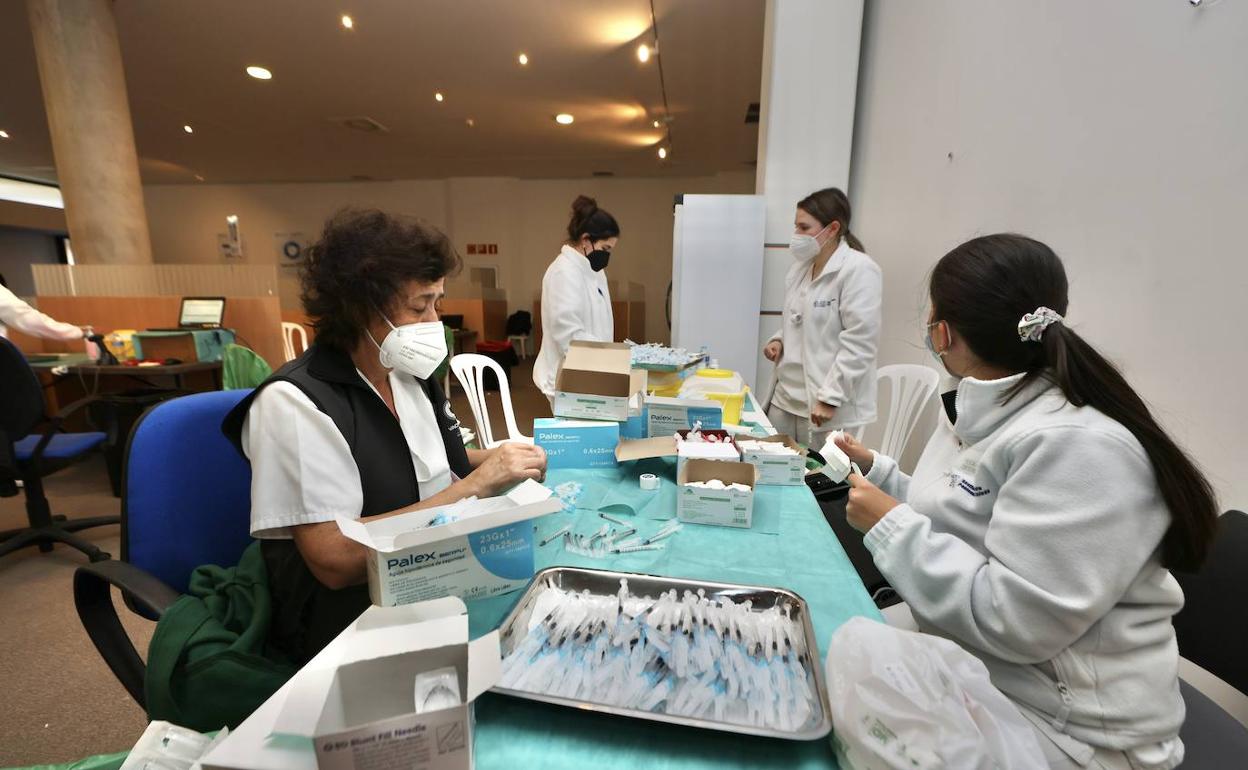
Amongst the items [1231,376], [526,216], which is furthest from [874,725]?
[526,216]

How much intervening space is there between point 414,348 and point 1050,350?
1175mm

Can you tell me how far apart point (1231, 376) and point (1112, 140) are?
2.41 feet

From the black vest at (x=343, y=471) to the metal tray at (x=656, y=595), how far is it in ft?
1.24

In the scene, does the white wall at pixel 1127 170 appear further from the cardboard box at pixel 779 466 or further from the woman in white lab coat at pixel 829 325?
the cardboard box at pixel 779 466

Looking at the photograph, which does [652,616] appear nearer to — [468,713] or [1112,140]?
[468,713]

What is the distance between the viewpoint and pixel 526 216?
30.2 ft

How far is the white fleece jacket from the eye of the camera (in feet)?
2.33

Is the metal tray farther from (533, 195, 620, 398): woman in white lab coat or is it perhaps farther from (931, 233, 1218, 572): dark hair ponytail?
(533, 195, 620, 398): woman in white lab coat

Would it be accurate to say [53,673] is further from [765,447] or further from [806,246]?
[806,246]

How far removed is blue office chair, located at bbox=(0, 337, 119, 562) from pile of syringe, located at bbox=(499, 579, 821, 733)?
8.77 feet

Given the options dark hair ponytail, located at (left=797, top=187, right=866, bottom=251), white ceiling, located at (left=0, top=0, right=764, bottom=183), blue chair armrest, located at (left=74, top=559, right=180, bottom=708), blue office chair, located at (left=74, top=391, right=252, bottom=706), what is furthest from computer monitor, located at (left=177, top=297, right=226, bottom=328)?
dark hair ponytail, located at (left=797, top=187, right=866, bottom=251)

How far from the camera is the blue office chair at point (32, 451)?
88.5 inches

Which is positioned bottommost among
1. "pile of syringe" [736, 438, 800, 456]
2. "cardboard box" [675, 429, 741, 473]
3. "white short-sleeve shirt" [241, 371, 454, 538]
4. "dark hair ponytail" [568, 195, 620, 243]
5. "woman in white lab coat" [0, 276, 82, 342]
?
"pile of syringe" [736, 438, 800, 456]

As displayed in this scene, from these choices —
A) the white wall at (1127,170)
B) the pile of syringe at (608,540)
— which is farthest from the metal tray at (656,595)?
the white wall at (1127,170)
